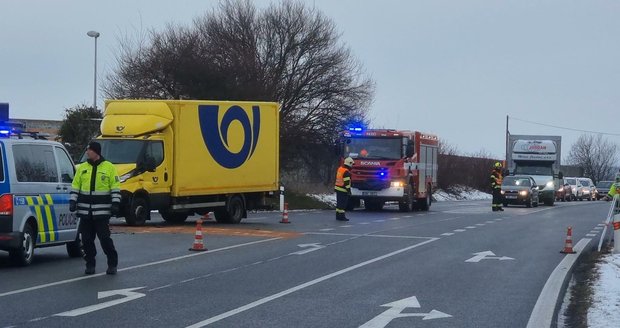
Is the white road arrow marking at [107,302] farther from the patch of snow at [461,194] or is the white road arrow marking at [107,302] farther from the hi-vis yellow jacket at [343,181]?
the patch of snow at [461,194]

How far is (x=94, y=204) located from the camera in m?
13.5

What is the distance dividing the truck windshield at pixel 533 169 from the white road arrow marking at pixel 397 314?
39.6 meters

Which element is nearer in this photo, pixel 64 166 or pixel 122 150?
pixel 64 166

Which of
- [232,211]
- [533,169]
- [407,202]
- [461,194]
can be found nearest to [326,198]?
[407,202]

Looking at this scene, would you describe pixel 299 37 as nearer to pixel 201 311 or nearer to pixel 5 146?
pixel 5 146

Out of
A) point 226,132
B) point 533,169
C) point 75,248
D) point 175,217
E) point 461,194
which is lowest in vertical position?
point 75,248

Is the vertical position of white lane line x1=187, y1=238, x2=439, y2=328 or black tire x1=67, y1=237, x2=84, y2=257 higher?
black tire x1=67, y1=237, x2=84, y2=257

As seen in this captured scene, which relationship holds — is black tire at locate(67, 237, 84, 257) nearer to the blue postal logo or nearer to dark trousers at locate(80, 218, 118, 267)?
dark trousers at locate(80, 218, 118, 267)

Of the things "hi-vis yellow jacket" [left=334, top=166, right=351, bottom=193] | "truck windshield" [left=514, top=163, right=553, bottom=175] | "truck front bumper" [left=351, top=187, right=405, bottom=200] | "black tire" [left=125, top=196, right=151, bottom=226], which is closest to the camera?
"black tire" [left=125, top=196, right=151, bottom=226]

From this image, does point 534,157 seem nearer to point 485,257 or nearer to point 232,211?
point 232,211

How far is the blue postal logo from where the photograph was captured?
2467 centimetres

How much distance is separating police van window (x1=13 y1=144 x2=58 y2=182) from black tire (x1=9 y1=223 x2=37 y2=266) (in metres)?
0.76

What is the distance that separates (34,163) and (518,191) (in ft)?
106

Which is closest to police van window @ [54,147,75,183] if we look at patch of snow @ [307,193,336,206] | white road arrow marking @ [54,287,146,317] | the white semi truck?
white road arrow marking @ [54,287,146,317]
